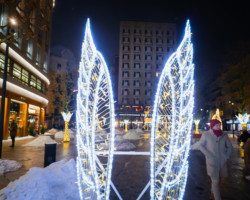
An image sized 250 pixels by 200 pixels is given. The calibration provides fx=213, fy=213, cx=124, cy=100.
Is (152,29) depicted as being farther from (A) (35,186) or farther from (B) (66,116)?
(A) (35,186)

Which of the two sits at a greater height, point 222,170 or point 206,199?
A: point 222,170

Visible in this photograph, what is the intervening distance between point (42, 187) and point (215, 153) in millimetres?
3794

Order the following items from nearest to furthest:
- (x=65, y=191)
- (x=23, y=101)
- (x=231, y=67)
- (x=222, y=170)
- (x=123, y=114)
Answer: (x=222, y=170), (x=65, y=191), (x=23, y=101), (x=231, y=67), (x=123, y=114)

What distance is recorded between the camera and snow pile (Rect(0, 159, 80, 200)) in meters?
4.45

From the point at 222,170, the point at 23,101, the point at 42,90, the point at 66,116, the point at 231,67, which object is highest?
the point at 231,67

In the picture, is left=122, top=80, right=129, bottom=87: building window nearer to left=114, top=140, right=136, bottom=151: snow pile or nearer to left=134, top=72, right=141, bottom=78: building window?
left=134, top=72, right=141, bottom=78: building window

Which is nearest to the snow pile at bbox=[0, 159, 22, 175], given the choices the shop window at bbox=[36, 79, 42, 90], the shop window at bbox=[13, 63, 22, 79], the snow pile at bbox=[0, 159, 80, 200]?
the snow pile at bbox=[0, 159, 80, 200]

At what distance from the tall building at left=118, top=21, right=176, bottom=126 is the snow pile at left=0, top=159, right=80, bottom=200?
5935cm

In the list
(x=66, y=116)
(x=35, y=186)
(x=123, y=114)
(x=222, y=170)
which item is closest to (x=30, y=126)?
(x=66, y=116)

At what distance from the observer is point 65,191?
4.87 metres

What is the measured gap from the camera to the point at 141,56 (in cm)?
6669

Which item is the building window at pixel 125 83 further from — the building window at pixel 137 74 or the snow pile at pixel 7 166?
the snow pile at pixel 7 166

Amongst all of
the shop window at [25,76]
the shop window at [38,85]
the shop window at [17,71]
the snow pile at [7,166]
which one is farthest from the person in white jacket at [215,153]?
the shop window at [38,85]

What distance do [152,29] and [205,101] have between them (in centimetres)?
2869
